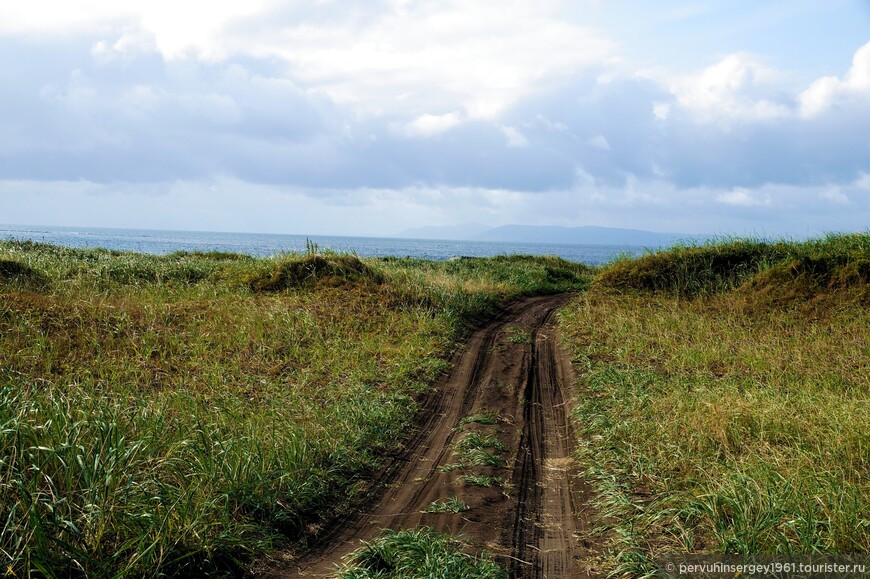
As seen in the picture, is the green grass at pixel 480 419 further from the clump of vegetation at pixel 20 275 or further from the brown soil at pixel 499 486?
the clump of vegetation at pixel 20 275

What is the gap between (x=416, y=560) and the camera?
4.79 m

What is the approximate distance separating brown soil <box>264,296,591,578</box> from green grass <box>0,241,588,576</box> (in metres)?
0.42

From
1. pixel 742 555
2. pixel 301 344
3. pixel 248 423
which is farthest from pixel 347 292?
pixel 742 555

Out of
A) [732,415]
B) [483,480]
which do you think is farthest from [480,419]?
[732,415]

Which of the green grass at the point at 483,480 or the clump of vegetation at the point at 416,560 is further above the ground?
the clump of vegetation at the point at 416,560

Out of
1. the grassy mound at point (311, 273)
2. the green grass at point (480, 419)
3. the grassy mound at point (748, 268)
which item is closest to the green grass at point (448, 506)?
the green grass at point (480, 419)

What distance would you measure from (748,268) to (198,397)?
18916 millimetres

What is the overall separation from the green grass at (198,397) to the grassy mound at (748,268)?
5395 millimetres

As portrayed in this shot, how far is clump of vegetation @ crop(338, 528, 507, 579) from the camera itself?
15.1 ft

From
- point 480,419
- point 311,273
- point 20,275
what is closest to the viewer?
point 480,419

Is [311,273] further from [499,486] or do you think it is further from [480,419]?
[499,486]

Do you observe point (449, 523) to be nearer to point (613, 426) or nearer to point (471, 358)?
point (613, 426)

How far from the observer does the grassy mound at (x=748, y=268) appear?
18016 millimetres

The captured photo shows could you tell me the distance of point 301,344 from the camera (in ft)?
41.1
